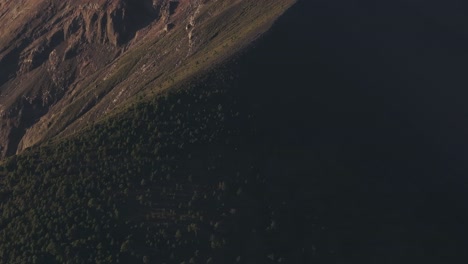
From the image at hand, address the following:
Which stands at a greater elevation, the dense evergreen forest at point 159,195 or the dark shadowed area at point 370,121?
the dense evergreen forest at point 159,195

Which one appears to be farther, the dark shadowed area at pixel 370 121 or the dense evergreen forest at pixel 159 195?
the dark shadowed area at pixel 370 121

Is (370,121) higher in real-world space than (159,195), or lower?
lower

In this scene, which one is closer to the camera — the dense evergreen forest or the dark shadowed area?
the dense evergreen forest

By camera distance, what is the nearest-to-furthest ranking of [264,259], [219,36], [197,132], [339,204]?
[264,259]
[339,204]
[197,132]
[219,36]

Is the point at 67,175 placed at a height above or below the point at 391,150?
above

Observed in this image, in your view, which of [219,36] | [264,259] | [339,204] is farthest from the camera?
[219,36]

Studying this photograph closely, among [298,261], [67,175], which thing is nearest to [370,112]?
[298,261]

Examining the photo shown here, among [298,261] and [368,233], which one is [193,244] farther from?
[368,233]

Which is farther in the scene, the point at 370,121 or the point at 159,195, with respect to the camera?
the point at 370,121

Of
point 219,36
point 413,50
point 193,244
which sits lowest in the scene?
point 413,50

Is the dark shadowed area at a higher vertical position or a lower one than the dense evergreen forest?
lower

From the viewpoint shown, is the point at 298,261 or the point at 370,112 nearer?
the point at 298,261
